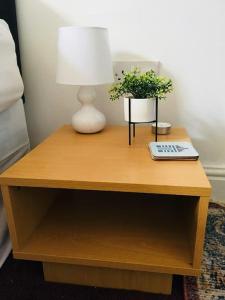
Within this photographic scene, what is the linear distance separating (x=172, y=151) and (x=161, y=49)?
49 cm

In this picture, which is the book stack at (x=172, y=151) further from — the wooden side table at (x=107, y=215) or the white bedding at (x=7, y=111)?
the white bedding at (x=7, y=111)

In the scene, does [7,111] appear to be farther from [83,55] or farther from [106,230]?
[106,230]

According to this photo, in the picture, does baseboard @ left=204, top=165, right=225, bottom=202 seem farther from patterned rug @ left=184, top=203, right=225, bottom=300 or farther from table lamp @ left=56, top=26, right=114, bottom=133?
table lamp @ left=56, top=26, right=114, bottom=133

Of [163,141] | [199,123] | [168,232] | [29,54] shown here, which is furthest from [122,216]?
[29,54]

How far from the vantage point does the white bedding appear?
0.89 meters

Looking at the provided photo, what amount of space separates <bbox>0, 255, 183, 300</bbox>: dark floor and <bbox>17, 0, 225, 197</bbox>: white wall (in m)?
0.63

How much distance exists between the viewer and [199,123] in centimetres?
117

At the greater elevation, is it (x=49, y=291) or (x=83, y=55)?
(x=83, y=55)

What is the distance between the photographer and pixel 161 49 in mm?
1088

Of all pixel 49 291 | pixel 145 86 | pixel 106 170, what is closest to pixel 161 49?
pixel 145 86

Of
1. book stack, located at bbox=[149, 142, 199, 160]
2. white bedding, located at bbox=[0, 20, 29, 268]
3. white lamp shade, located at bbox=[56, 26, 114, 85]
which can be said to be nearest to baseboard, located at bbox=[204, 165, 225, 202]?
book stack, located at bbox=[149, 142, 199, 160]

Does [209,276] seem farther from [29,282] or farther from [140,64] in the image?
[140,64]

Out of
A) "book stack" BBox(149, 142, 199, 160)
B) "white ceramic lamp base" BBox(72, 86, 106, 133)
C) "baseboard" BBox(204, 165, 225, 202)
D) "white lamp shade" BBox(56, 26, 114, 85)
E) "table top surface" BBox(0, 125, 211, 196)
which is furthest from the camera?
"baseboard" BBox(204, 165, 225, 202)

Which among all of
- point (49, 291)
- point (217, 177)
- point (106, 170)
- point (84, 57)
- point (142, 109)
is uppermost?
point (84, 57)
